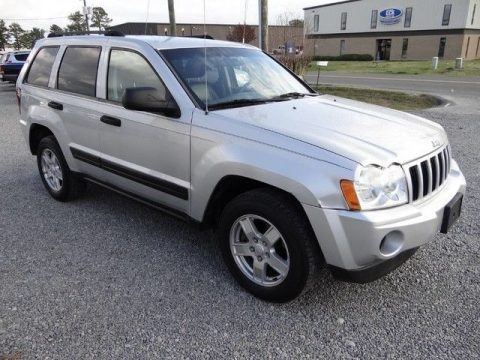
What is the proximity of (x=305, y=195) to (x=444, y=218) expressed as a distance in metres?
0.98

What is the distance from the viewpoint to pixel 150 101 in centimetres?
324

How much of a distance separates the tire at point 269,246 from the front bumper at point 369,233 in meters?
0.13

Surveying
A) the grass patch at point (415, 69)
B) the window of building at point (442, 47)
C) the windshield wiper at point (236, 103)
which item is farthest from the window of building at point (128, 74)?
the window of building at point (442, 47)

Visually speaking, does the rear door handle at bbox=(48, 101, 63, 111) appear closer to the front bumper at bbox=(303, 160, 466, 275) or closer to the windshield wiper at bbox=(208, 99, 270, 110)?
the windshield wiper at bbox=(208, 99, 270, 110)

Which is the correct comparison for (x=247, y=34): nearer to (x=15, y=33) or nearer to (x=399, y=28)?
(x=399, y=28)

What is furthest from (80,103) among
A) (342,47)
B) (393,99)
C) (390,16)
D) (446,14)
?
(342,47)

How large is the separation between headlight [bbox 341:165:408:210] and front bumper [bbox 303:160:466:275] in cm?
5

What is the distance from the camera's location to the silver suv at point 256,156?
8.48 feet

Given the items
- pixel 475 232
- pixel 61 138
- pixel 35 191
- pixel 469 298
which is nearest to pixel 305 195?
pixel 469 298

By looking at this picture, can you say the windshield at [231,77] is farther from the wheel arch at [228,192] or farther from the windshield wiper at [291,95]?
the wheel arch at [228,192]

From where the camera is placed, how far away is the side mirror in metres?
3.17

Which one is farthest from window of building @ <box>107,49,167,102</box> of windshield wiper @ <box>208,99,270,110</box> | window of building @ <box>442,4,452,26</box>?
window of building @ <box>442,4,452,26</box>

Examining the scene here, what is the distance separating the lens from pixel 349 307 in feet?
9.96

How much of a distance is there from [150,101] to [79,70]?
60.3 inches
